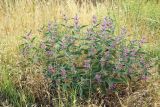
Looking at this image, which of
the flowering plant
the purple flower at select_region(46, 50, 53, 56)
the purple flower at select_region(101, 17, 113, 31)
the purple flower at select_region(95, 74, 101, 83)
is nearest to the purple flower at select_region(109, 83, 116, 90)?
the flowering plant

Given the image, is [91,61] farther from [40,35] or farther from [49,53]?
[40,35]

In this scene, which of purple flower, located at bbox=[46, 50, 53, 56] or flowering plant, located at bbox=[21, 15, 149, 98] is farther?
purple flower, located at bbox=[46, 50, 53, 56]

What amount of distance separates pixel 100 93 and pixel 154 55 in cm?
105

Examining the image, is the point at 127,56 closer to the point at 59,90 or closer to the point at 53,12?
the point at 59,90

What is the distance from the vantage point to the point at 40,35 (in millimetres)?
4730

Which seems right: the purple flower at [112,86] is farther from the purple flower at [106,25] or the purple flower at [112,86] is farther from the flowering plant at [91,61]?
the purple flower at [106,25]

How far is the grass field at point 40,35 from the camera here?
3.65 metres

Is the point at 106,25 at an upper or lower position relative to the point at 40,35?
upper

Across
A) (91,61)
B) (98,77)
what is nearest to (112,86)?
(98,77)

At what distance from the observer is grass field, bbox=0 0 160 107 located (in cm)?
365

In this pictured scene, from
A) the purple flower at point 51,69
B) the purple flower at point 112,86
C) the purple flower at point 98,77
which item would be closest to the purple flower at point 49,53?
the purple flower at point 51,69

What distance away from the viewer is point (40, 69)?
3.73 metres

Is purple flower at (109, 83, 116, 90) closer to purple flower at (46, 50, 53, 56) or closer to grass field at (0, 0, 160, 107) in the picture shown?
grass field at (0, 0, 160, 107)

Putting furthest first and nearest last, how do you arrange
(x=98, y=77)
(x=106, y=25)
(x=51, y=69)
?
(x=106, y=25) < (x=51, y=69) < (x=98, y=77)
